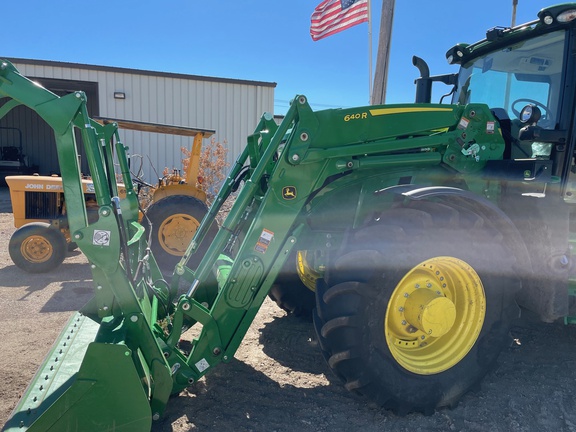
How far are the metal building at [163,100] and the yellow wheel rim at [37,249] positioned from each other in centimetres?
765

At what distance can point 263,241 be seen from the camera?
9.07 ft

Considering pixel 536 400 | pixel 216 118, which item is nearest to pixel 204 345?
pixel 536 400

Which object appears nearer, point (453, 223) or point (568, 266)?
point (453, 223)

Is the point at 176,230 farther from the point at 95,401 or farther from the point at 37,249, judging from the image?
the point at 95,401

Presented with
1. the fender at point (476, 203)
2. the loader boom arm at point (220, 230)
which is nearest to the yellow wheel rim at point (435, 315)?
the fender at point (476, 203)

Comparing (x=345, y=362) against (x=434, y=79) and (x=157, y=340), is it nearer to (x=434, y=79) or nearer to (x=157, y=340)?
(x=157, y=340)

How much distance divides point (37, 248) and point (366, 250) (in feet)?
17.1

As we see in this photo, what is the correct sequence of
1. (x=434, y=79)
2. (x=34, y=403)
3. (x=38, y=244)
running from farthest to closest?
(x=38, y=244) → (x=434, y=79) → (x=34, y=403)

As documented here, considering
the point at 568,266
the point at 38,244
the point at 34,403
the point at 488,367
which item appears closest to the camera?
the point at 34,403

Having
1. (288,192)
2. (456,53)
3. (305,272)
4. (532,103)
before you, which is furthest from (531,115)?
(305,272)

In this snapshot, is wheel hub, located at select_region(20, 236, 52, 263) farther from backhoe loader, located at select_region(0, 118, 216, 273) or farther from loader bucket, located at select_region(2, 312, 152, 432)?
loader bucket, located at select_region(2, 312, 152, 432)

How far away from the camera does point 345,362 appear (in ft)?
8.52

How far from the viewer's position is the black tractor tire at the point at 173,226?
5.94 m

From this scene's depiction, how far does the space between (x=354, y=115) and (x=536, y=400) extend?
231 centimetres
